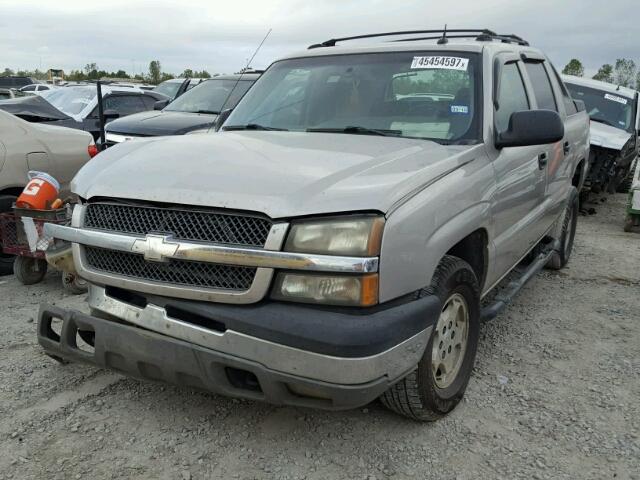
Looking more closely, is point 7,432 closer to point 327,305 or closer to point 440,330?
point 327,305

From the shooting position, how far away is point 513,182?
366 centimetres

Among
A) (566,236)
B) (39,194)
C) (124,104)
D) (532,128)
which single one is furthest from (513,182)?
(124,104)

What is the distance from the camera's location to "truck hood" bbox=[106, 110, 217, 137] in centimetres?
741

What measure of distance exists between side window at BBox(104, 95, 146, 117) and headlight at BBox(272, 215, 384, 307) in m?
9.81

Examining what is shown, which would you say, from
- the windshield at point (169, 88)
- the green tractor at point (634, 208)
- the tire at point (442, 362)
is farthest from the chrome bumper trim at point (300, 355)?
the windshield at point (169, 88)

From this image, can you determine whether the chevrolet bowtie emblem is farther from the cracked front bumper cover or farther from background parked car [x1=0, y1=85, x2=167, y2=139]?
background parked car [x1=0, y1=85, x2=167, y2=139]

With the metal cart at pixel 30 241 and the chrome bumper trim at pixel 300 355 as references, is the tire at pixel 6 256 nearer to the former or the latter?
the metal cart at pixel 30 241

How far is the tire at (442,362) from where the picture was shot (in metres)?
2.79

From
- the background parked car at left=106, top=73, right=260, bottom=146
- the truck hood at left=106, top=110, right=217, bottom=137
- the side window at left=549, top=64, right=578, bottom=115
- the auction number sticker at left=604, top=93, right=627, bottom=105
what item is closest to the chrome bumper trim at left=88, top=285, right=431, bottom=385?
the side window at left=549, top=64, right=578, bottom=115

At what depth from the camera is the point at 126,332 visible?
8.54 ft

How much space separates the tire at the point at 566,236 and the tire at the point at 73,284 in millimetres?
4154

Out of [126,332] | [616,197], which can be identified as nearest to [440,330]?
[126,332]

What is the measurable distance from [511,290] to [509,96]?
1.26 meters

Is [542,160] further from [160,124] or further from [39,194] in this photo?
[160,124]
